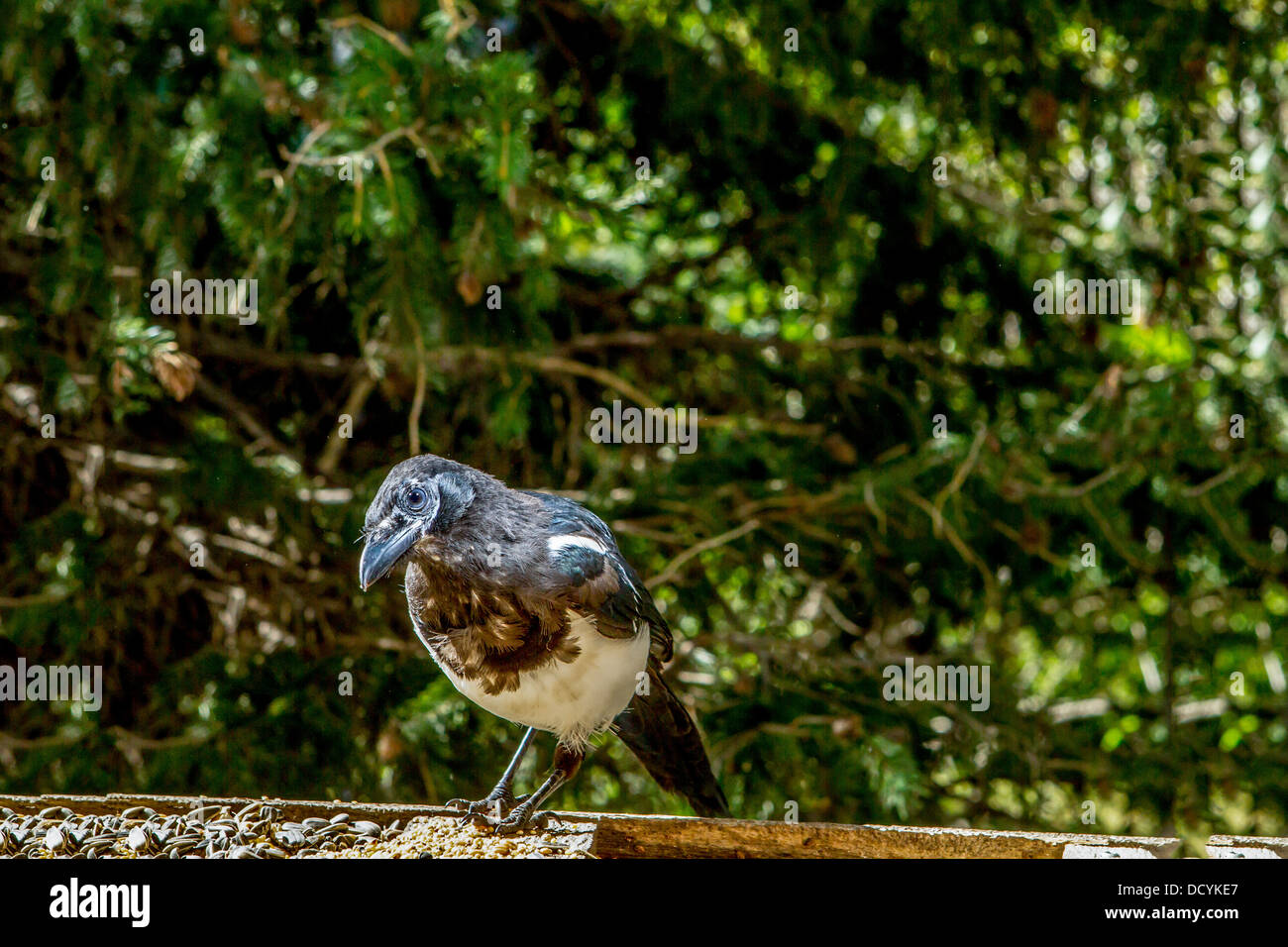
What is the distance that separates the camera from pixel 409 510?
3.56 ft

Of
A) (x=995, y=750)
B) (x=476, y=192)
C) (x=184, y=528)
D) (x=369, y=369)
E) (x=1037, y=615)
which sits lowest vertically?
(x=995, y=750)

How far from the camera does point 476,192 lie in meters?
1.97

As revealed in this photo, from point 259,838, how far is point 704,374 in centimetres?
162

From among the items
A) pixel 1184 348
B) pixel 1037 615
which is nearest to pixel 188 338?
pixel 1037 615

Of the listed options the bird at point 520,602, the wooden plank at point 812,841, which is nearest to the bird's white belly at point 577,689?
the bird at point 520,602

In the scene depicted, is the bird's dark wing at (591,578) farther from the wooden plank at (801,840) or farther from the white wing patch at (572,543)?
the wooden plank at (801,840)

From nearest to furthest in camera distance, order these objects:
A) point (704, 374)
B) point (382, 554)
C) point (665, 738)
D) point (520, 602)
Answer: point (382, 554), point (520, 602), point (665, 738), point (704, 374)

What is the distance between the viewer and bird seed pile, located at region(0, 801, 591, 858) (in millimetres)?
1300

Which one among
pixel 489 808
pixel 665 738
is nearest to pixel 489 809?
pixel 489 808

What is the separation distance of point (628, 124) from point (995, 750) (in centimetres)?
155

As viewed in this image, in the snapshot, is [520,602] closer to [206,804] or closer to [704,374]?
[206,804]

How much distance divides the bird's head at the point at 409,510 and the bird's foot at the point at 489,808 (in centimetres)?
41

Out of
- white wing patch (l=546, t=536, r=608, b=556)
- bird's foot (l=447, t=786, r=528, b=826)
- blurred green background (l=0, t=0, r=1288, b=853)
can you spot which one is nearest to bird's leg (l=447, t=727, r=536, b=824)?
bird's foot (l=447, t=786, r=528, b=826)
